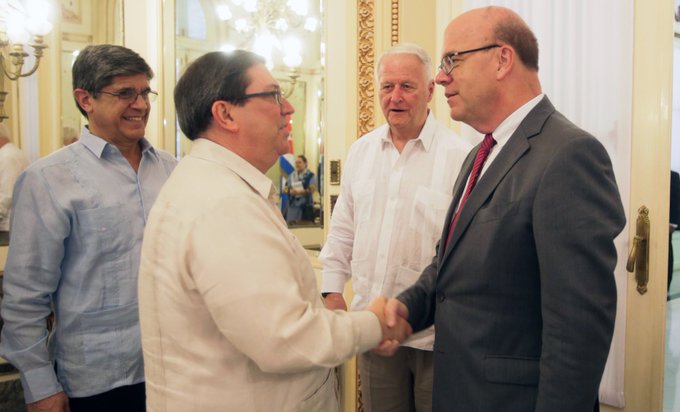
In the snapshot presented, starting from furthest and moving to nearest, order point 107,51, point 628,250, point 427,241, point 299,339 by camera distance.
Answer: point 628,250
point 427,241
point 107,51
point 299,339

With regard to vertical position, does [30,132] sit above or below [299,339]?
above

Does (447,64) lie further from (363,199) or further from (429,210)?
(363,199)

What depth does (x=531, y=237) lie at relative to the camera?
4.13ft

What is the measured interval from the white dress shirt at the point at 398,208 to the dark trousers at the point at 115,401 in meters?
0.79

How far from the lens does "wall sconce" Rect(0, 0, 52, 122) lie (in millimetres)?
3566

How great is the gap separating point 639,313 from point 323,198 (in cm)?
183

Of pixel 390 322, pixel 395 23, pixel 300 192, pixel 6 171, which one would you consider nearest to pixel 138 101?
pixel 390 322

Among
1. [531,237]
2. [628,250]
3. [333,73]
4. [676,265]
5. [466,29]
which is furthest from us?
[676,265]

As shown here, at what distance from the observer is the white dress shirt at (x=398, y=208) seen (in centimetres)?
203

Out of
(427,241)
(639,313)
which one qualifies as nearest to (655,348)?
(639,313)

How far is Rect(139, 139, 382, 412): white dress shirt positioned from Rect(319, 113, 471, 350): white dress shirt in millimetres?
744

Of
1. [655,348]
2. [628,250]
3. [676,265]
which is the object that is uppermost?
[628,250]

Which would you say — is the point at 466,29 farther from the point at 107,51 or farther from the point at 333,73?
the point at 333,73

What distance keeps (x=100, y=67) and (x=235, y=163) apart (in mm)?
829
